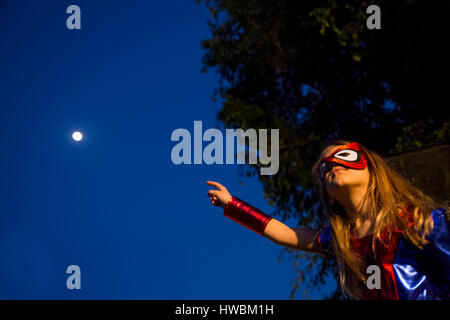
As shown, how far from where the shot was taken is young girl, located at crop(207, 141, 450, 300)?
256 cm

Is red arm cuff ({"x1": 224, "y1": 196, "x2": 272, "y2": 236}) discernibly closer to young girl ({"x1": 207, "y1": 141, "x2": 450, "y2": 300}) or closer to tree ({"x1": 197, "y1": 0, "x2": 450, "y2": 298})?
young girl ({"x1": 207, "y1": 141, "x2": 450, "y2": 300})

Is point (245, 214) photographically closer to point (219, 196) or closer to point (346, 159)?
point (219, 196)

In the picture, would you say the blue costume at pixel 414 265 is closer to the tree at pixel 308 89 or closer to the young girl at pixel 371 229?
the young girl at pixel 371 229

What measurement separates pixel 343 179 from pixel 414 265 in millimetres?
595

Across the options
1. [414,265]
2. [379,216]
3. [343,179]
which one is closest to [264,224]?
[343,179]

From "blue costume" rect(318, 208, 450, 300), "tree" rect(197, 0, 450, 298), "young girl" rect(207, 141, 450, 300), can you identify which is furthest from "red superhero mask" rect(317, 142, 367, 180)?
"tree" rect(197, 0, 450, 298)

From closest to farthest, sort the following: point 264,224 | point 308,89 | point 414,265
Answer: point 414,265
point 264,224
point 308,89

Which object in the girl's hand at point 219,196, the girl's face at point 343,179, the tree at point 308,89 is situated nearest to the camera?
the girl's face at point 343,179

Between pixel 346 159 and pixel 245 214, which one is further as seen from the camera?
pixel 245 214

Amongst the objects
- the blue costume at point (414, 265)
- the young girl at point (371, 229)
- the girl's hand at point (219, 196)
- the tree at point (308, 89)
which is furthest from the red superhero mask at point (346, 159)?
the tree at point (308, 89)

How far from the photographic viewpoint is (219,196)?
3283 millimetres

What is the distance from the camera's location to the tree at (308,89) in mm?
7602
